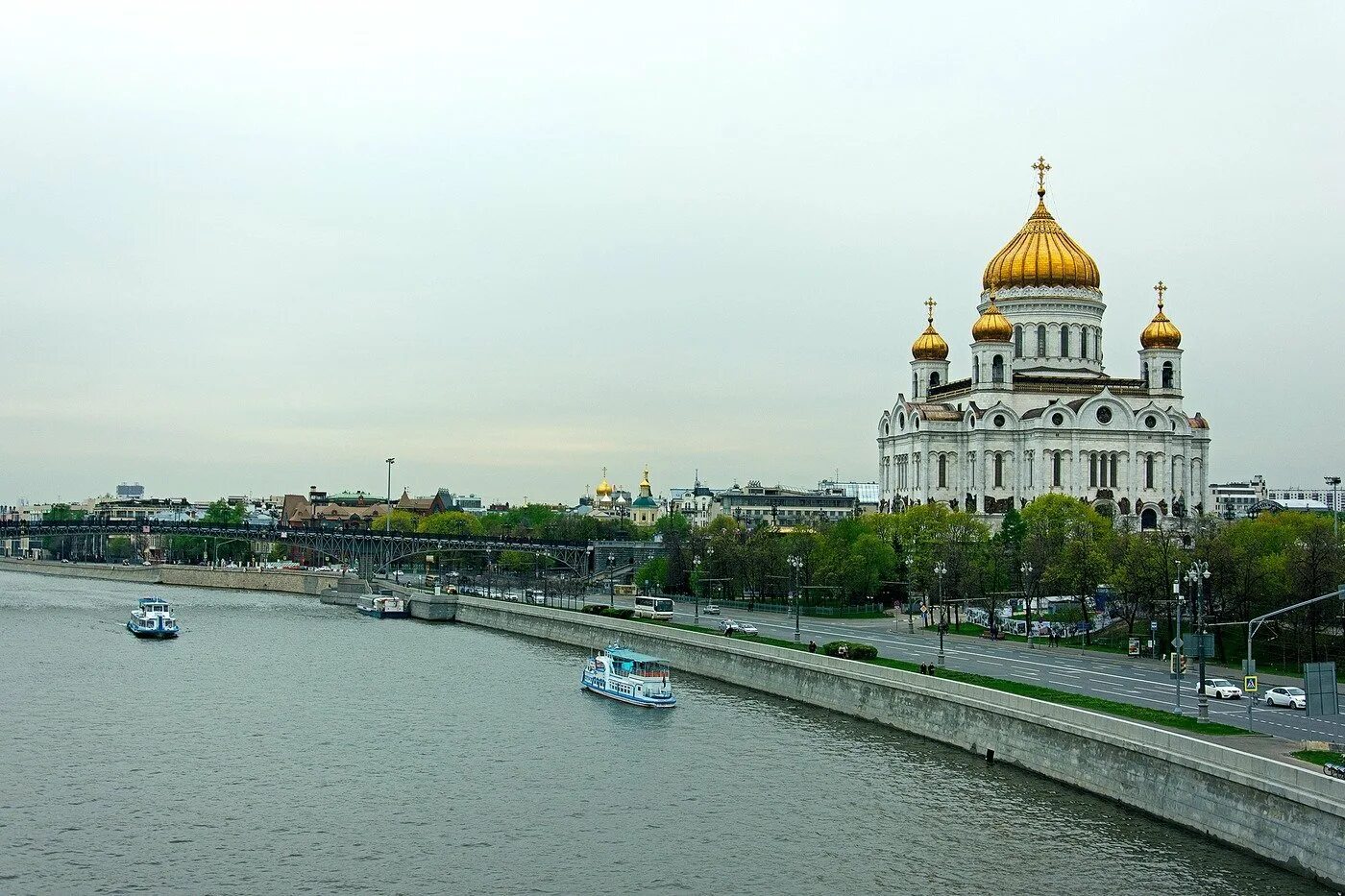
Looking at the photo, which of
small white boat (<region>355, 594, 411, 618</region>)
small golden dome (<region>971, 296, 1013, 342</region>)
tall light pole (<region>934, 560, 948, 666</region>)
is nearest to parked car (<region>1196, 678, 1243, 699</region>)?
tall light pole (<region>934, 560, 948, 666</region>)

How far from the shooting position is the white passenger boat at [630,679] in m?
55.9

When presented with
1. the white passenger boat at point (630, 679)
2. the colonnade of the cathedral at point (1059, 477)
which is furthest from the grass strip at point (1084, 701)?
the colonnade of the cathedral at point (1059, 477)

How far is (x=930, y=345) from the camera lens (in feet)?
431

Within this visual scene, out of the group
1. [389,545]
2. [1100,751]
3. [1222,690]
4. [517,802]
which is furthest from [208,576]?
[1100,751]

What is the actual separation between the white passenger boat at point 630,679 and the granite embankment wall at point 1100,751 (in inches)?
200

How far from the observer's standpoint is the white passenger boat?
55.9 meters

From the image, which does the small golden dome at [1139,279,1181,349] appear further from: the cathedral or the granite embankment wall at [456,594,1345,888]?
the granite embankment wall at [456,594,1345,888]

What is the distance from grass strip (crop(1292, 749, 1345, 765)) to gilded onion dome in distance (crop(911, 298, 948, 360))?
3871 inches

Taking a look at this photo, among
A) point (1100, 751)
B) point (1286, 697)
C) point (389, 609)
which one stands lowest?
point (1100, 751)

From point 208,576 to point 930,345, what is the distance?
7159cm

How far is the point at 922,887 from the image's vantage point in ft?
104

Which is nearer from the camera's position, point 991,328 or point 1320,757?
point 1320,757

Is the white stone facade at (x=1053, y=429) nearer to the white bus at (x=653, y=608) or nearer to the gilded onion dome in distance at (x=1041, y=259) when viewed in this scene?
the gilded onion dome in distance at (x=1041, y=259)

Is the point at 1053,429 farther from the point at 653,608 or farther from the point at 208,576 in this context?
the point at 208,576
